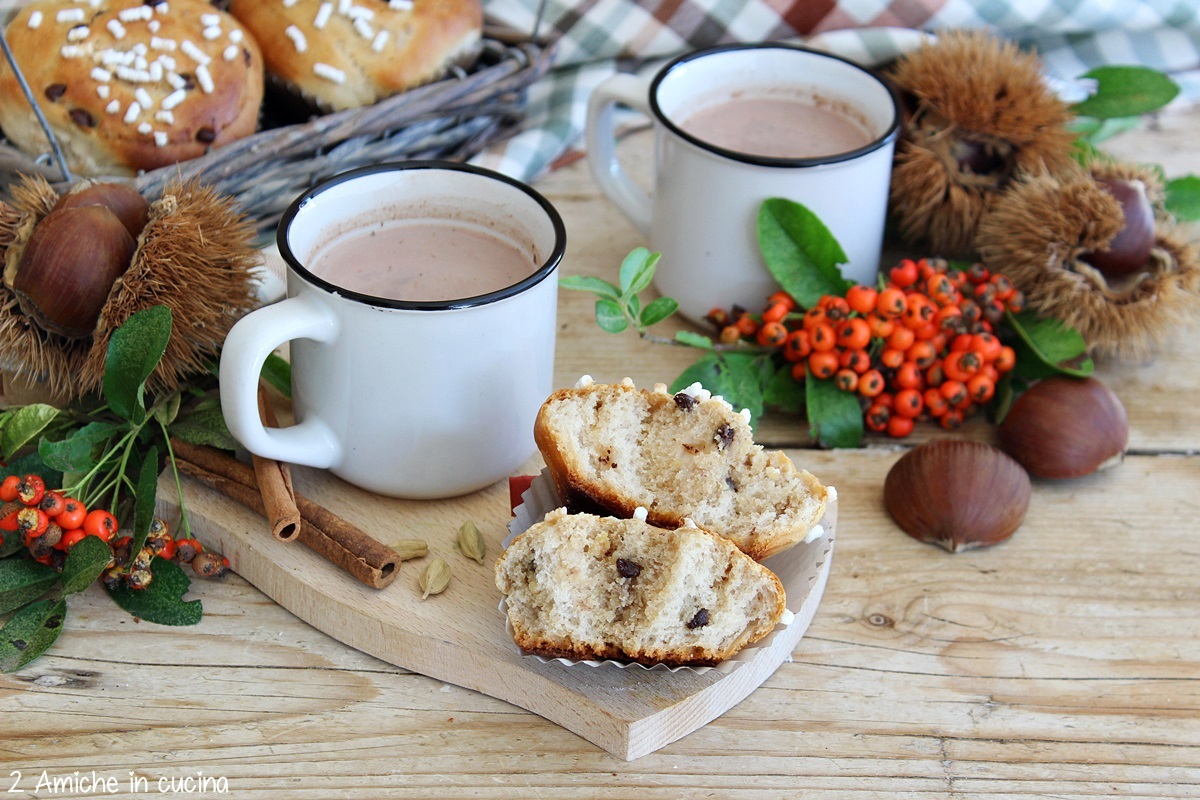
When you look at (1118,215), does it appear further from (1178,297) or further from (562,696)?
(562,696)

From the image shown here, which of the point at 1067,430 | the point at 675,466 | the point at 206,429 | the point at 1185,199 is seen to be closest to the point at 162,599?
the point at 206,429

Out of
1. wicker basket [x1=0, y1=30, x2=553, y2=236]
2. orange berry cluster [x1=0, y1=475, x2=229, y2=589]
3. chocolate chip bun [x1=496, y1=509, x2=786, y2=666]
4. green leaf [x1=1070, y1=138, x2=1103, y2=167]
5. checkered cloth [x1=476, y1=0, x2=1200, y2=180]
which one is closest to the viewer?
chocolate chip bun [x1=496, y1=509, x2=786, y2=666]

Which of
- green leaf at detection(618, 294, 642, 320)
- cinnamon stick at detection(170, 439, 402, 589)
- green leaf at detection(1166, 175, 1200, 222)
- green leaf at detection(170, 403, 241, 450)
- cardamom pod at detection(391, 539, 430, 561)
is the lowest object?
cardamom pod at detection(391, 539, 430, 561)

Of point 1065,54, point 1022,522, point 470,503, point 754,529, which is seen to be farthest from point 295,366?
point 1065,54

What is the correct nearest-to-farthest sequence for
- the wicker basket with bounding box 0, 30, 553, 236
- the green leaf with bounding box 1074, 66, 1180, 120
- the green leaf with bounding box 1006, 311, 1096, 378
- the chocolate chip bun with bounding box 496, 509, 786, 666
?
the chocolate chip bun with bounding box 496, 509, 786, 666
the green leaf with bounding box 1006, 311, 1096, 378
the wicker basket with bounding box 0, 30, 553, 236
the green leaf with bounding box 1074, 66, 1180, 120

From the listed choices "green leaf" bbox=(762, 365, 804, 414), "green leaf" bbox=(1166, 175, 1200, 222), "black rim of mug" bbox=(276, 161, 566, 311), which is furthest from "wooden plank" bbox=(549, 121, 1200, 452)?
"black rim of mug" bbox=(276, 161, 566, 311)

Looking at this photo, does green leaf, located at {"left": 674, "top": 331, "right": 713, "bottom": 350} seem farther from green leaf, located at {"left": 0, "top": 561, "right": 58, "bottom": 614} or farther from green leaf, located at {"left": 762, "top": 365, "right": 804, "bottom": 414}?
green leaf, located at {"left": 0, "top": 561, "right": 58, "bottom": 614}
